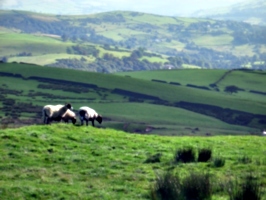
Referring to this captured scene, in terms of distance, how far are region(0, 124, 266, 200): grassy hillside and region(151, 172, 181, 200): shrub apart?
88 cm

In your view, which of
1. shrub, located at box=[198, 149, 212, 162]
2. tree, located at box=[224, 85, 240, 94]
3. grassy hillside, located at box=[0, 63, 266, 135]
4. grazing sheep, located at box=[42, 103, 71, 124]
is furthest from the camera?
tree, located at box=[224, 85, 240, 94]

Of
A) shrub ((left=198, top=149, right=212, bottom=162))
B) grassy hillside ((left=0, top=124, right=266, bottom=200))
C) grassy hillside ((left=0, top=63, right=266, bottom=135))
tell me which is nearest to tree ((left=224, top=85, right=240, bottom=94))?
grassy hillside ((left=0, top=63, right=266, bottom=135))

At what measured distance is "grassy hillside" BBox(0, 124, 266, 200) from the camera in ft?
51.5

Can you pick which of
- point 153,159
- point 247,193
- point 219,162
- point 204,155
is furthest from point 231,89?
point 247,193

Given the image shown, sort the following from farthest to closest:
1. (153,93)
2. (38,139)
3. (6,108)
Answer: (153,93) < (6,108) < (38,139)

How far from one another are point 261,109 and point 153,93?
3160cm

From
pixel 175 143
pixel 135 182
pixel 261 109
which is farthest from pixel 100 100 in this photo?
pixel 135 182

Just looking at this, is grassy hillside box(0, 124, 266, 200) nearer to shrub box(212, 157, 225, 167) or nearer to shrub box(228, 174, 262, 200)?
shrub box(212, 157, 225, 167)

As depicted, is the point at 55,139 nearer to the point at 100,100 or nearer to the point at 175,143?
the point at 175,143

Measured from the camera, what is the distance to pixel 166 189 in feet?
46.8

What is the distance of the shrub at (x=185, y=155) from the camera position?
20.7 m

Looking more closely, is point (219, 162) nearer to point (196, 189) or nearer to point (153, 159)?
point (153, 159)

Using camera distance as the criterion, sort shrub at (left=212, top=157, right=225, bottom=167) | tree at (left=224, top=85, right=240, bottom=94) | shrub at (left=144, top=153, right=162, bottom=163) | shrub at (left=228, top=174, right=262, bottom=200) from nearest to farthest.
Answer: shrub at (left=228, top=174, right=262, bottom=200), shrub at (left=212, top=157, right=225, bottom=167), shrub at (left=144, top=153, right=162, bottom=163), tree at (left=224, top=85, right=240, bottom=94)

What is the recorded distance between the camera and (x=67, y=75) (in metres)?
154
